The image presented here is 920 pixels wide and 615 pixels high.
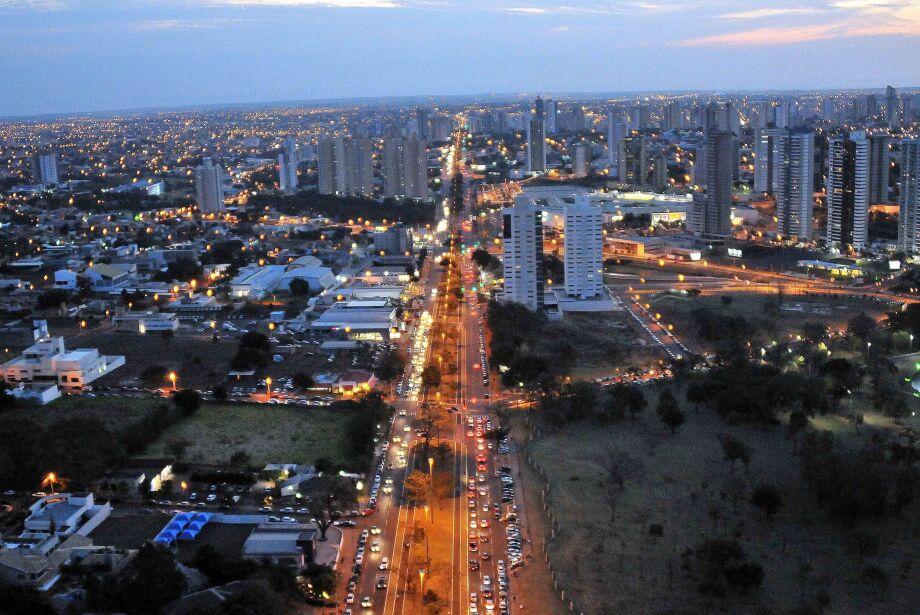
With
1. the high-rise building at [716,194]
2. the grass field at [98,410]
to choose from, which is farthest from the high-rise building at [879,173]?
the grass field at [98,410]

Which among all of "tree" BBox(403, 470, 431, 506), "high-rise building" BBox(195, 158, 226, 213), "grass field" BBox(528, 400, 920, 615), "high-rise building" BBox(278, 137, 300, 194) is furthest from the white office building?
"high-rise building" BBox(278, 137, 300, 194)

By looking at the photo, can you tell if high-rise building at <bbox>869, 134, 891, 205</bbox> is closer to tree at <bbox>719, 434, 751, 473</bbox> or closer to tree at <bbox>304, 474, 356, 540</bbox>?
tree at <bbox>719, 434, 751, 473</bbox>

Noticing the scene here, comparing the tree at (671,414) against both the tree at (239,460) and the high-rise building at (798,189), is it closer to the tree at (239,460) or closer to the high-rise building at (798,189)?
the tree at (239,460)

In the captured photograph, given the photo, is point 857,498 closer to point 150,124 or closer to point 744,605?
point 744,605

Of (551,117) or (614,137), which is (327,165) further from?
(551,117)

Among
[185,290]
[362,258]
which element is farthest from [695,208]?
[185,290]

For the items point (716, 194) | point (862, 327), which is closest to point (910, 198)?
point (716, 194)

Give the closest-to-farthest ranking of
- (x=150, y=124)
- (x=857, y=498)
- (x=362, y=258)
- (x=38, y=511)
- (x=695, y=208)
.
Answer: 1. (x=857, y=498)
2. (x=38, y=511)
3. (x=362, y=258)
4. (x=695, y=208)
5. (x=150, y=124)
